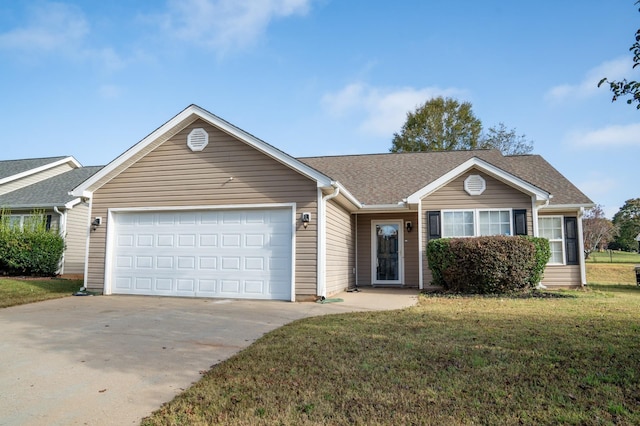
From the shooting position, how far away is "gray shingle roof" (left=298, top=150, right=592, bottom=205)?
1315 centimetres

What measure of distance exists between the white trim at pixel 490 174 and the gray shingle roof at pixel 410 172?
44.6 inches

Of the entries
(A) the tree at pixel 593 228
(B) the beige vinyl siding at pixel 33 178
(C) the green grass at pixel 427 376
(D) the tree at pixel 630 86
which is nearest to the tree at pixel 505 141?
(A) the tree at pixel 593 228

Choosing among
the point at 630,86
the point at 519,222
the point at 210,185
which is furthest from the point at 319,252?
the point at 630,86

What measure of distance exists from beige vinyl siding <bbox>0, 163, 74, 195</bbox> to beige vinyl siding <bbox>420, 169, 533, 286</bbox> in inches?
693

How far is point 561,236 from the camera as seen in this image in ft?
41.4

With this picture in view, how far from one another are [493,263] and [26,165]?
Result: 68.9 feet

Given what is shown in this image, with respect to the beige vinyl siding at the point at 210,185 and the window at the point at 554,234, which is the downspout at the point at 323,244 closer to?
the beige vinyl siding at the point at 210,185

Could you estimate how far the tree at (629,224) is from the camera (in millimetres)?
39969

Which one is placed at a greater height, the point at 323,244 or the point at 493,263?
the point at 323,244

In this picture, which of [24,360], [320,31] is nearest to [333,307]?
[24,360]

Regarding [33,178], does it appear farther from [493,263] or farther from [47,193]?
[493,263]

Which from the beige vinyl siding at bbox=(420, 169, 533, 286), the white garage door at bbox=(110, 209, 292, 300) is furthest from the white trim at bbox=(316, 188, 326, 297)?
the beige vinyl siding at bbox=(420, 169, 533, 286)

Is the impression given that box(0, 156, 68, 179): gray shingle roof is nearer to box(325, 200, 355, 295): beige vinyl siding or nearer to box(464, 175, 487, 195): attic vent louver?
box(325, 200, 355, 295): beige vinyl siding

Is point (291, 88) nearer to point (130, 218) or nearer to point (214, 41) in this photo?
point (214, 41)
